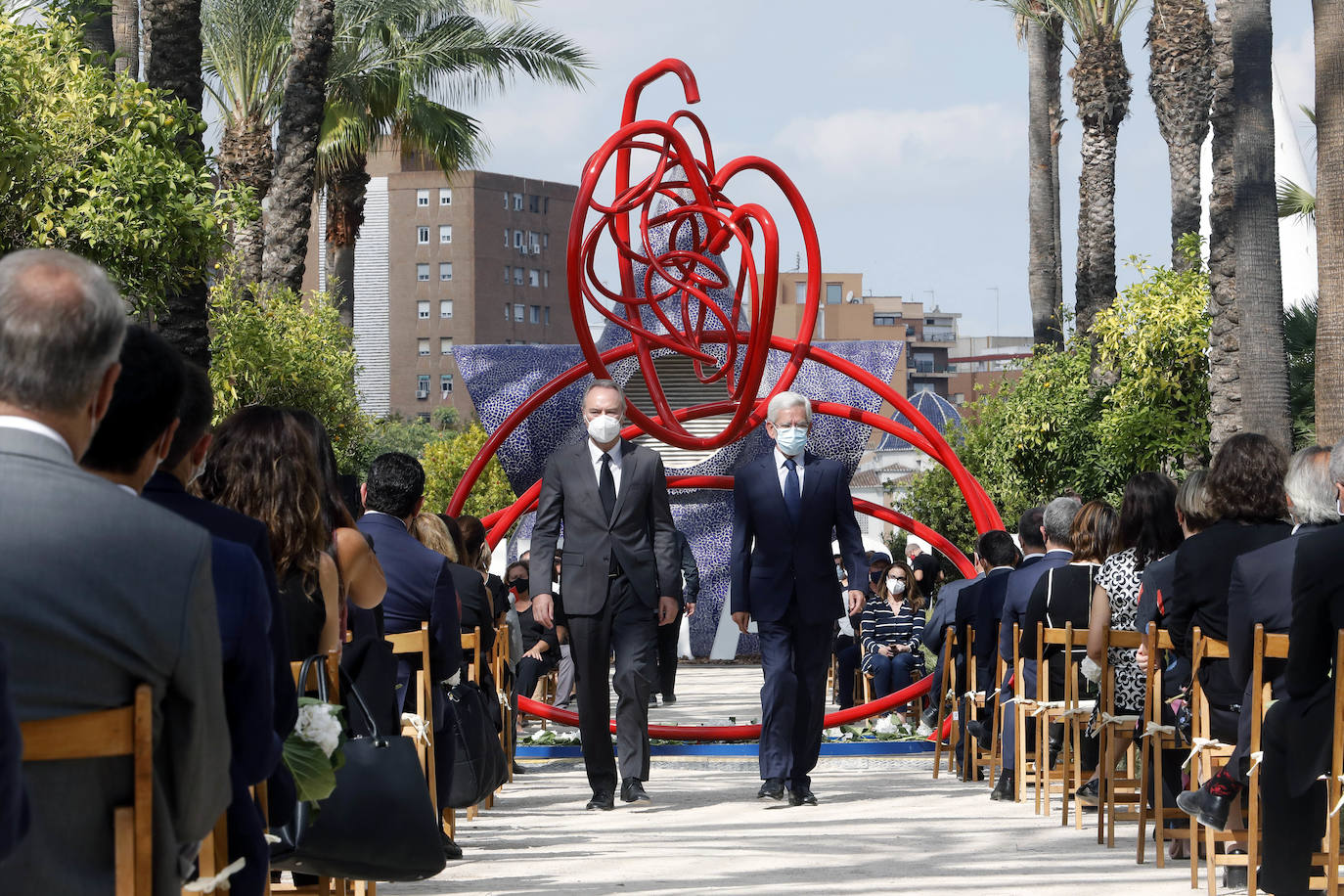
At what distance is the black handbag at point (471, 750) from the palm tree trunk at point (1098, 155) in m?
14.6

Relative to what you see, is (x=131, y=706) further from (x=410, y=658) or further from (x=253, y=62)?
(x=253, y=62)

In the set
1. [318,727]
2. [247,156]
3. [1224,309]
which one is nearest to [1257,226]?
[1224,309]

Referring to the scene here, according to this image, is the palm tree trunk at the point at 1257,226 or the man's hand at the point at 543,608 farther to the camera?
the palm tree trunk at the point at 1257,226

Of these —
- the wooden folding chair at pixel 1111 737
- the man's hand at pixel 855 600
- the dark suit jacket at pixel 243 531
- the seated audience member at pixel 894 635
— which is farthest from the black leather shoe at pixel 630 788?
the dark suit jacket at pixel 243 531

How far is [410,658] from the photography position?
22.0 ft

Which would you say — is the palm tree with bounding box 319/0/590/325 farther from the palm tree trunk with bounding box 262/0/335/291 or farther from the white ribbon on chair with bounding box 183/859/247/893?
the white ribbon on chair with bounding box 183/859/247/893

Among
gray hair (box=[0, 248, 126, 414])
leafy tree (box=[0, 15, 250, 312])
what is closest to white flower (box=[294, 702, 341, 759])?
gray hair (box=[0, 248, 126, 414])

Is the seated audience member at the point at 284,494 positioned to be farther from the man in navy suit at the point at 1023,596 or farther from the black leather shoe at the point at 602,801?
the man in navy suit at the point at 1023,596

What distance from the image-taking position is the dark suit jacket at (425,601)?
6.56 meters

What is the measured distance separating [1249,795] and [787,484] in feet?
12.0

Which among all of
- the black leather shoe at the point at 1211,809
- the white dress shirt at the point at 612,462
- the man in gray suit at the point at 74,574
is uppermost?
the white dress shirt at the point at 612,462

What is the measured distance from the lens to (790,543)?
8.76 meters

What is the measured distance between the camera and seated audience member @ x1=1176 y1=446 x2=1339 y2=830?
5.57m

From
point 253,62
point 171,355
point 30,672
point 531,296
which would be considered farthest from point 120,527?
point 531,296
